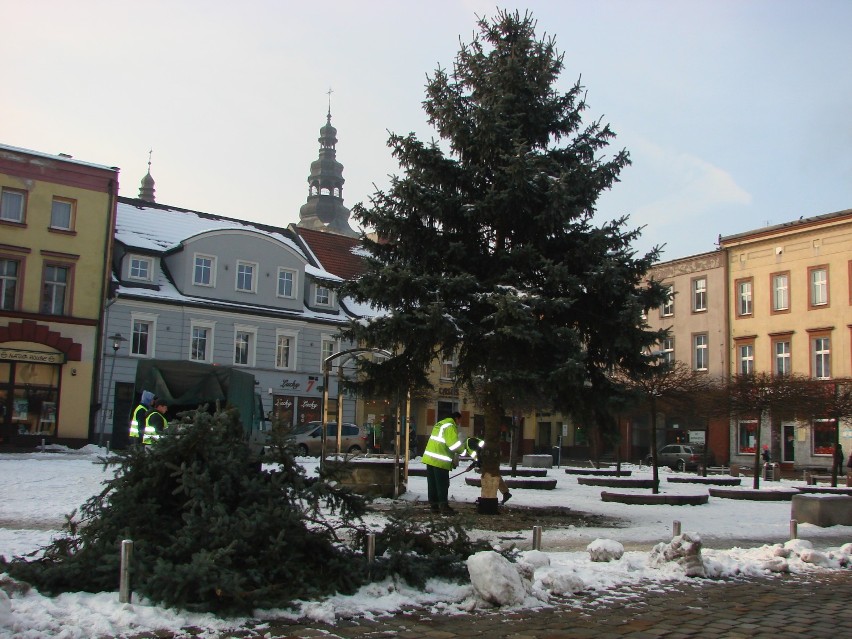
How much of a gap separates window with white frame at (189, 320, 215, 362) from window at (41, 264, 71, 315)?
6.25 m

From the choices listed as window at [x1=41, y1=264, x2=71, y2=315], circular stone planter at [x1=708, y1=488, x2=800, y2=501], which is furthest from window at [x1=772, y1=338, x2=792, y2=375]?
window at [x1=41, y1=264, x2=71, y2=315]

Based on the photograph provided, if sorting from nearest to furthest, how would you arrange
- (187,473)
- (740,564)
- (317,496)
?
(187,473) → (317,496) → (740,564)

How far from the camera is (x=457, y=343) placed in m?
16.1

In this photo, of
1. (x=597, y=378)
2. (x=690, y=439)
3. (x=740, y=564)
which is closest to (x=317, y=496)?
(x=740, y=564)

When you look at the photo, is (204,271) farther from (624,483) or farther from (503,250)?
(503,250)

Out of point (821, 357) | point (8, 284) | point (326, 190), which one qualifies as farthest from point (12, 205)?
point (326, 190)

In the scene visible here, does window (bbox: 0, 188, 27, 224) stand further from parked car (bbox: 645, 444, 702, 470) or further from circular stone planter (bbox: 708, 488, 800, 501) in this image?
parked car (bbox: 645, 444, 702, 470)

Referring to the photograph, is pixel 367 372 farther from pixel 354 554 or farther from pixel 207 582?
pixel 207 582

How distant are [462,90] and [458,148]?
48.6 inches

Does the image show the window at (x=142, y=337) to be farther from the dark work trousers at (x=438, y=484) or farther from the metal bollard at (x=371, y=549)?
the metal bollard at (x=371, y=549)

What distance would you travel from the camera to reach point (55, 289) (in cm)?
3631

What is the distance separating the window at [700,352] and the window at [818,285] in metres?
6.94

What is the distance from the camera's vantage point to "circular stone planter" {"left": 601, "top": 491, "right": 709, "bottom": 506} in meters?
19.6

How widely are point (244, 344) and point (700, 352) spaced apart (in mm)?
24601
